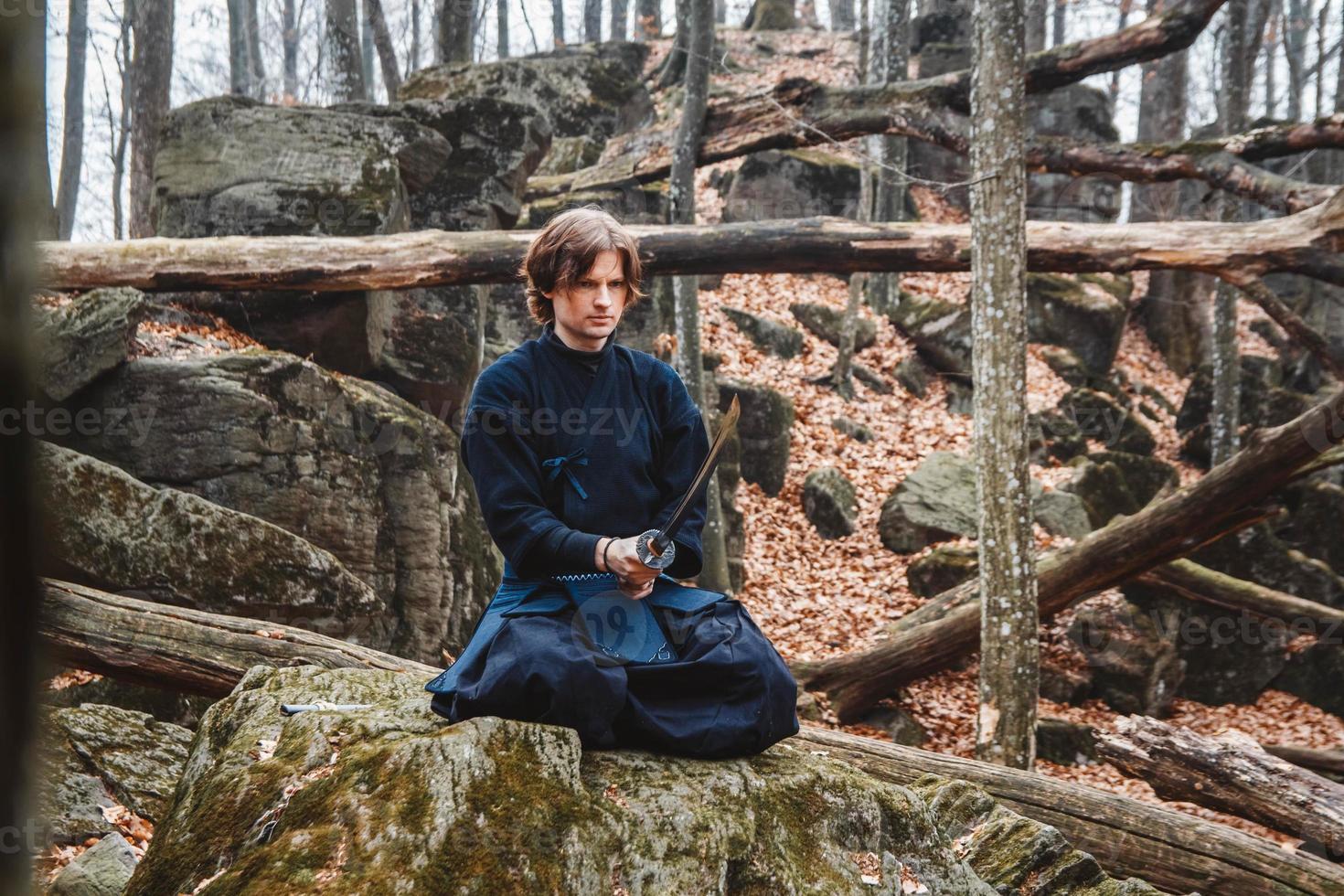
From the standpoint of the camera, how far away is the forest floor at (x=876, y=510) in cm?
834

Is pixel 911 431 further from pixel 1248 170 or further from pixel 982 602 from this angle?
pixel 982 602

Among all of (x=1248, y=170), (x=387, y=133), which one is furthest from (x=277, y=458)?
(x=1248, y=170)

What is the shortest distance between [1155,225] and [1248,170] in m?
1.06

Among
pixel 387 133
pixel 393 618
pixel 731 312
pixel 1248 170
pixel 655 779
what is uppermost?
pixel 387 133

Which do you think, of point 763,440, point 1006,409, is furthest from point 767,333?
point 1006,409

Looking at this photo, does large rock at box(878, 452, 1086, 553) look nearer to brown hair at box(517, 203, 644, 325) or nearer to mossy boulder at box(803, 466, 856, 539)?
mossy boulder at box(803, 466, 856, 539)

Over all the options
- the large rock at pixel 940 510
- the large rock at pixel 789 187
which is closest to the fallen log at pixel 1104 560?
the large rock at pixel 940 510

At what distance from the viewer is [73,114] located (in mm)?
17453

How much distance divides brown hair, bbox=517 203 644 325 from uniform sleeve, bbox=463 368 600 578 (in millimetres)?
339

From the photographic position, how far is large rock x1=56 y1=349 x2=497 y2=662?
257 inches

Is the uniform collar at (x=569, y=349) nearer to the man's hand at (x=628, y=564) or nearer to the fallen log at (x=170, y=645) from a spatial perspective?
the man's hand at (x=628, y=564)

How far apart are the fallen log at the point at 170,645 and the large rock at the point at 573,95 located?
32.3ft

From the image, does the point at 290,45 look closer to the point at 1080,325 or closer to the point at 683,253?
the point at 1080,325

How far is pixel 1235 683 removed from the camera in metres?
9.12
